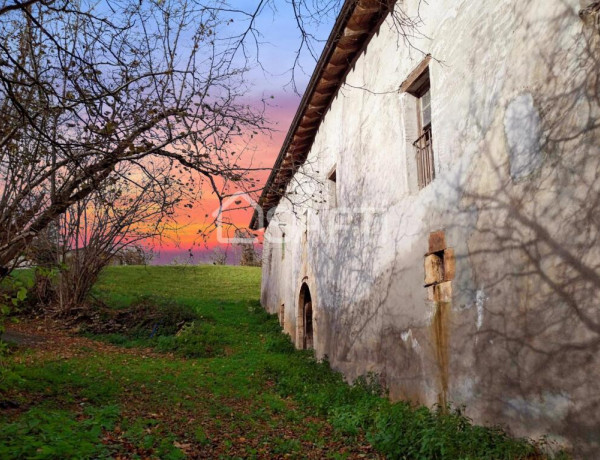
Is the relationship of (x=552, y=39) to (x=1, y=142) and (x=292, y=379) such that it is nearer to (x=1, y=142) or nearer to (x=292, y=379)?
(x=1, y=142)

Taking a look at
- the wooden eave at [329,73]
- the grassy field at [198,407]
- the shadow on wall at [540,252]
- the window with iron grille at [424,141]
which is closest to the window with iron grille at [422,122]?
the window with iron grille at [424,141]

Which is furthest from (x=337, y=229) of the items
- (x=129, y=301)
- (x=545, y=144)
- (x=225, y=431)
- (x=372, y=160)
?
(x=129, y=301)

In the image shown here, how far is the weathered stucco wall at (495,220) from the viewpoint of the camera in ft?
9.95

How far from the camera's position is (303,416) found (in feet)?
19.8

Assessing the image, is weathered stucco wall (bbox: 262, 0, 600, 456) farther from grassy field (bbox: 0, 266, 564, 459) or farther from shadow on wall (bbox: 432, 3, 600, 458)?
grassy field (bbox: 0, 266, 564, 459)

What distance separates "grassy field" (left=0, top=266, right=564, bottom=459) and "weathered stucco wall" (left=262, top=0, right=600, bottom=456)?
1.63ft

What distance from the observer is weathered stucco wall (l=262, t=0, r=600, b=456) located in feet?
9.95

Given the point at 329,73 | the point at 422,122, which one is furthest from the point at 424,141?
the point at 329,73

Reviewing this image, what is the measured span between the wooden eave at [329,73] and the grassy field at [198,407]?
9.23 ft

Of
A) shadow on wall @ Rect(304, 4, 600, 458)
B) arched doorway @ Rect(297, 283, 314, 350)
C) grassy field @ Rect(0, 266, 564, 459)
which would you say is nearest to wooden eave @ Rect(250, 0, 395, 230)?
shadow on wall @ Rect(304, 4, 600, 458)

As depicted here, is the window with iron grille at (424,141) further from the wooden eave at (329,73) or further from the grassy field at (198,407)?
the grassy field at (198,407)

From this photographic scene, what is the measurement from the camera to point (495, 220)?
3.87 m

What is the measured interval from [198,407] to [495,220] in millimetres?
4892

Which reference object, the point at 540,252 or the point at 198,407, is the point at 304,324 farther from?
the point at 540,252
